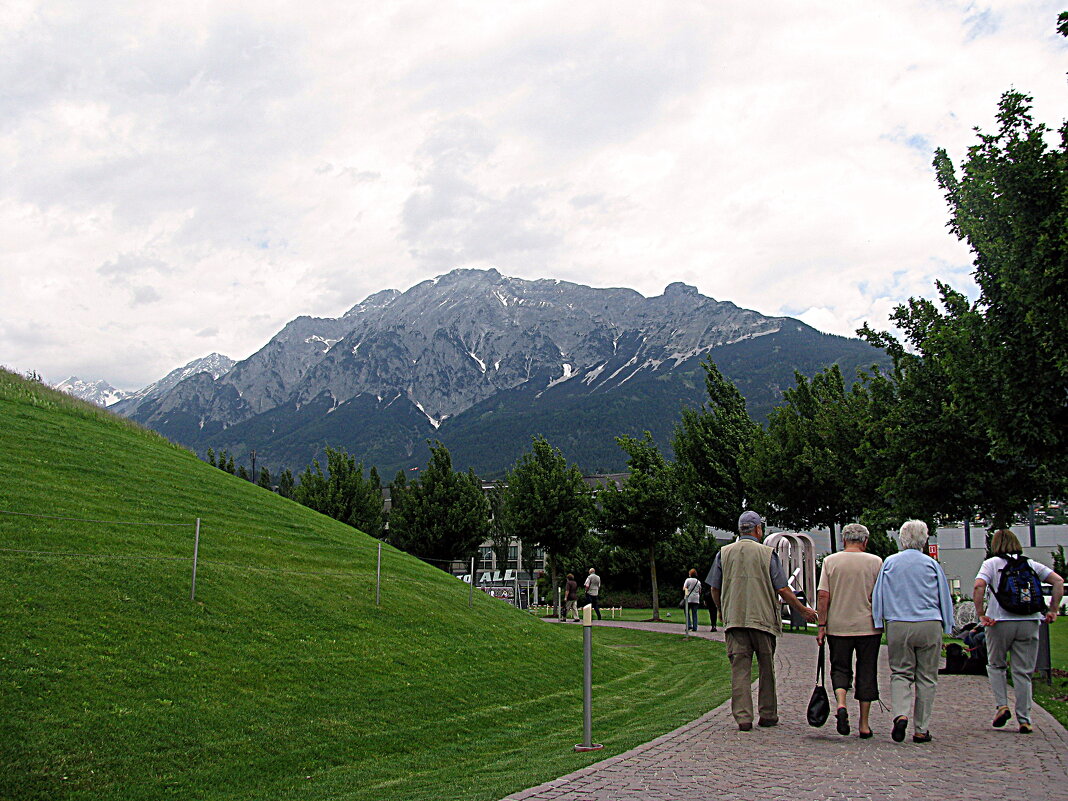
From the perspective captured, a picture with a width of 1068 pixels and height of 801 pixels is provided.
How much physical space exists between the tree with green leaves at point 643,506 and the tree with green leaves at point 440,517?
14.4 m

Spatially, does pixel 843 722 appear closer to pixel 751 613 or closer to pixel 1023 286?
pixel 751 613

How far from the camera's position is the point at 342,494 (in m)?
54.8

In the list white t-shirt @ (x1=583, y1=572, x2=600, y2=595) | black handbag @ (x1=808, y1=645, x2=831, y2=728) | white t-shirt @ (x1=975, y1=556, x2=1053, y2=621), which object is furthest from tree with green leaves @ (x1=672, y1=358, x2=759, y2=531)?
black handbag @ (x1=808, y1=645, x2=831, y2=728)

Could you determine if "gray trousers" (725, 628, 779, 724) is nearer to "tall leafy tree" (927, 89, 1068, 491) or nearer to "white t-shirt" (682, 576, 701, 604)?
"tall leafy tree" (927, 89, 1068, 491)

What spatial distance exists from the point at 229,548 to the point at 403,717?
623cm

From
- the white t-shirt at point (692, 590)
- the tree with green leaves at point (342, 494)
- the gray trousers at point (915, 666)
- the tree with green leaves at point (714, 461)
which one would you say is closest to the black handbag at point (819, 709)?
the gray trousers at point (915, 666)

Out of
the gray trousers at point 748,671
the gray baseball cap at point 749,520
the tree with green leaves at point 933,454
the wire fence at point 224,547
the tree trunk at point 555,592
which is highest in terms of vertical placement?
the tree with green leaves at point 933,454

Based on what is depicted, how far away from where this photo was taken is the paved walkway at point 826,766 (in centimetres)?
646

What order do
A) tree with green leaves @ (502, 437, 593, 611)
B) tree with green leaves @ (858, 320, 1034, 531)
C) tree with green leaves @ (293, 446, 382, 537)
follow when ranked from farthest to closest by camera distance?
tree with green leaves @ (293, 446, 382, 537) → tree with green leaves @ (502, 437, 593, 611) → tree with green leaves @ (858, 320, 1034, 531)

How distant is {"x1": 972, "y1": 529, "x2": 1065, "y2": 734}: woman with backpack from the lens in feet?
31.8

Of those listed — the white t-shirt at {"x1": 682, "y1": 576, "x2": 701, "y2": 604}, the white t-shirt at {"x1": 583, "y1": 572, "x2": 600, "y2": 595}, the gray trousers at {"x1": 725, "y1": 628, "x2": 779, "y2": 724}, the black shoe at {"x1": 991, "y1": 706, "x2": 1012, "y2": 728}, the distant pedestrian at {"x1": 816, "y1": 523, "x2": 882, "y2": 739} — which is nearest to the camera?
the distant pedestrian at {"x1": 816, "y1": 523, "x2": 882, "y2": 739}

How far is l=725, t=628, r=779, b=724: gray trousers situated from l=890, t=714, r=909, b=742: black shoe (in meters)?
1.29

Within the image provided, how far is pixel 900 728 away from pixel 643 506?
94.7ft

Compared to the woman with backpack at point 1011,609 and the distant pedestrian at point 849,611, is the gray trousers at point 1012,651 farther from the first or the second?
the distant pedestrian at point 849,611
